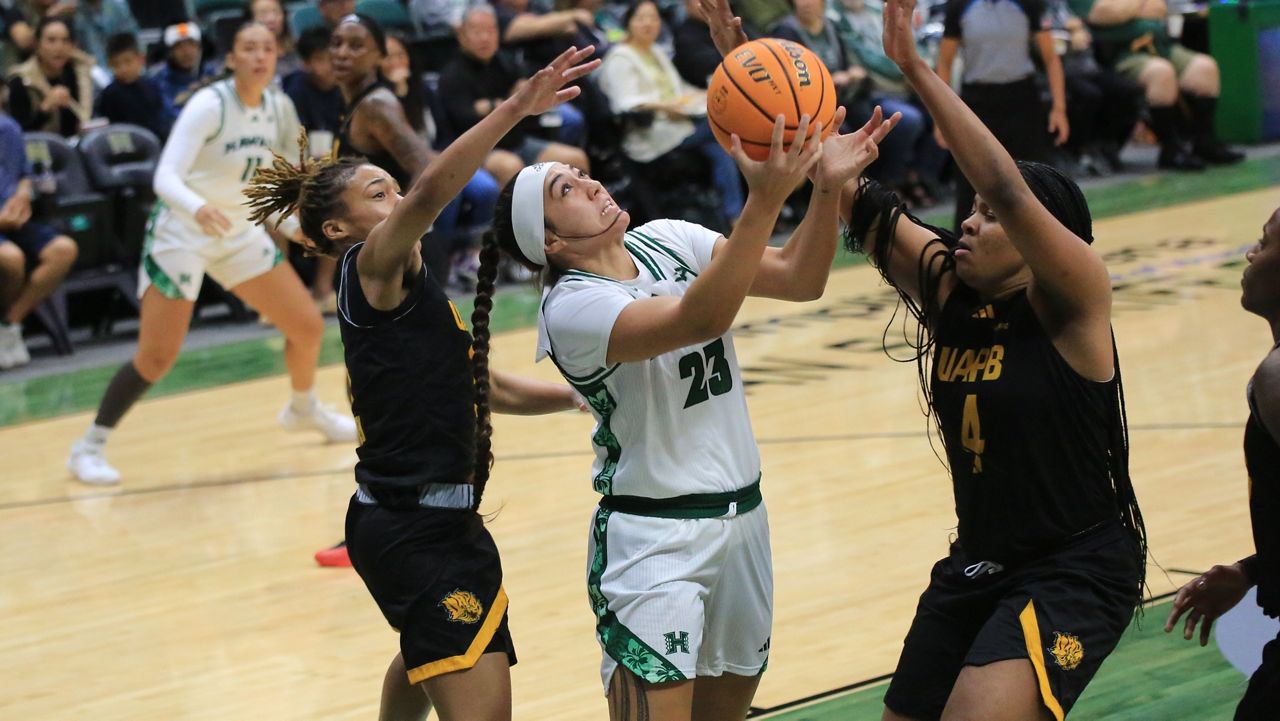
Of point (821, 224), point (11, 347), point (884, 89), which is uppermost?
point (821, 224)

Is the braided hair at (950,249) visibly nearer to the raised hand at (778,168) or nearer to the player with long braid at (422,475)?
the raised hand at (778,168)

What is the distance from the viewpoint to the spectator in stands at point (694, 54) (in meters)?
13.2

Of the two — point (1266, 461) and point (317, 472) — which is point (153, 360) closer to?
point (317, 472)

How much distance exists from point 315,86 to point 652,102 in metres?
2.48

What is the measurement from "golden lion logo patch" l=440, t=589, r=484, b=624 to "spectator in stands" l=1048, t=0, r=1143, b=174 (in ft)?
41.6

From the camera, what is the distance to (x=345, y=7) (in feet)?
40.4

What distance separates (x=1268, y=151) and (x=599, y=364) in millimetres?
14588

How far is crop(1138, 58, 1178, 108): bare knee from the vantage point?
51.3 feet

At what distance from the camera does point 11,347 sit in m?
10.6

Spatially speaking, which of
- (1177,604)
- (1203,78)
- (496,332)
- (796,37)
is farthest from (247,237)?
(1203,78)

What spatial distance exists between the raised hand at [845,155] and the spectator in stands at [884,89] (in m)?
11.0

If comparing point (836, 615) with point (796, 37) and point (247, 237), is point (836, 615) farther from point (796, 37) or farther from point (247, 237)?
point (796, 37)

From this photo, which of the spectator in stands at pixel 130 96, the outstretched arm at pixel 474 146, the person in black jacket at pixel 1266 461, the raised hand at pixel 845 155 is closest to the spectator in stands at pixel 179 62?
the spectator in stands at pixel 130 96

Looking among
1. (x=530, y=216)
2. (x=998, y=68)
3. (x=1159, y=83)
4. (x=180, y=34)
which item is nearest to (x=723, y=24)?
(x=530, y=216)
